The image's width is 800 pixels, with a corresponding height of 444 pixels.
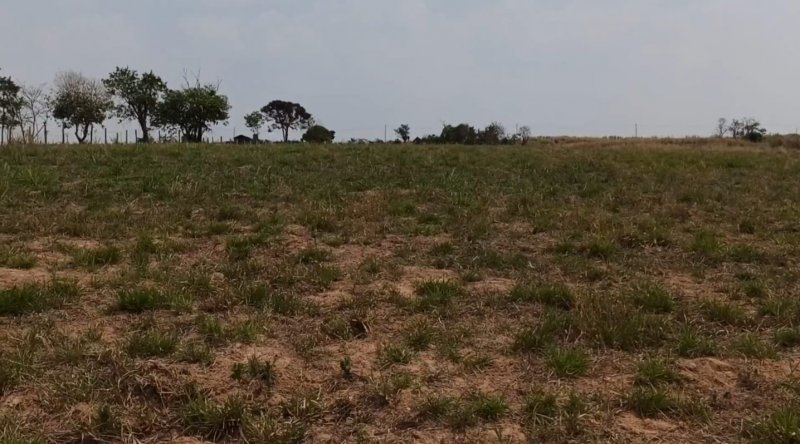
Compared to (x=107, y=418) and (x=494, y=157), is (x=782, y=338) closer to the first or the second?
(x=107, y=418)

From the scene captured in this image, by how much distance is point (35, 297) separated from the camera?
4219 millimetres

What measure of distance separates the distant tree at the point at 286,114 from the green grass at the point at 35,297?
2601 inches

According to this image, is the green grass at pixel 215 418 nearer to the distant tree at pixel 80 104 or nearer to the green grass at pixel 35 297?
the green grass at pixel 35 297

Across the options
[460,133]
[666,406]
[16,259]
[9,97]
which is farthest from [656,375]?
[9,97]

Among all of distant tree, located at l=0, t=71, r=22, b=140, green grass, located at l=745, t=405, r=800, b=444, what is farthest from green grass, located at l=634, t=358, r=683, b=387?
distant tree, located at l=0, t=71, r=22, b=140

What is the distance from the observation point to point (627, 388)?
3.33m

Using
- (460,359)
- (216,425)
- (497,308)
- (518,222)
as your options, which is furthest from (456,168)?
(216,425)

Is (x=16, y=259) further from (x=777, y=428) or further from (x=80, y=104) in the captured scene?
(x=80, y=104)

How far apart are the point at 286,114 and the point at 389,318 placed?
222 feet

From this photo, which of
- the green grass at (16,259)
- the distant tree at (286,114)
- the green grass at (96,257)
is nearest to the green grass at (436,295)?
the green grass at (96,257)

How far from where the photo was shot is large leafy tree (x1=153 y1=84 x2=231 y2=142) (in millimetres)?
40688

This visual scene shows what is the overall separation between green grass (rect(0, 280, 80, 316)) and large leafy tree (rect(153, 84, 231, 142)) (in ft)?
121

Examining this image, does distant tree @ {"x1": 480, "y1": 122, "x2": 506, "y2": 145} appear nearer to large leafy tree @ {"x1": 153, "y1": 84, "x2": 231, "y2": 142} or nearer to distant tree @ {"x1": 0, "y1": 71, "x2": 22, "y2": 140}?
large leafy tree @ {"x1": 153, "y1": 84, "x2": 231, "y2": 142}

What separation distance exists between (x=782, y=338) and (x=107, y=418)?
3.90 metres
